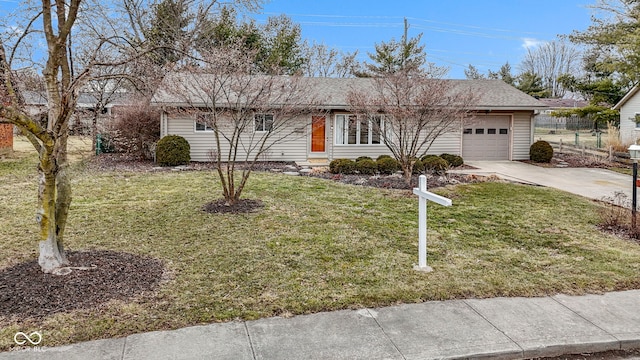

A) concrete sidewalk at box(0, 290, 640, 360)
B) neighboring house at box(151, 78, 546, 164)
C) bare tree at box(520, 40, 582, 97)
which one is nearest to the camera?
concrete sidewalk at box(0, 290, 640, 360)

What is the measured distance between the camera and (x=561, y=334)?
3539 mm

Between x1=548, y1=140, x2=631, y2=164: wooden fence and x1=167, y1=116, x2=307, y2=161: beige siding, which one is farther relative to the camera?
x1=548, y1=140, x2=631, y2=164: wooden fence

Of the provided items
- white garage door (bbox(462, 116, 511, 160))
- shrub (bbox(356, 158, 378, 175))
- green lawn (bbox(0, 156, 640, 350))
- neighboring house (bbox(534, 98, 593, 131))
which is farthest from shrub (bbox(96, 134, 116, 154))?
neighboring house (bbox(534, 98, 593, 131))

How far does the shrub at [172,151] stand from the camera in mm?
14484

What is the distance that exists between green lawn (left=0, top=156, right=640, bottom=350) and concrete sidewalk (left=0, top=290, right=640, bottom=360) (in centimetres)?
20

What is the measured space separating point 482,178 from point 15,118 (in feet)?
37.2

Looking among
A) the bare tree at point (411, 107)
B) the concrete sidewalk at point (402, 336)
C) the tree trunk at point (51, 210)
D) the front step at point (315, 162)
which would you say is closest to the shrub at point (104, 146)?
the front step at point (315, 162)

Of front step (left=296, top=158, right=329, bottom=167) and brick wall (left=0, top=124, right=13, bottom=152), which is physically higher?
brick wall (left=0, top=124, right=13, bottom=152)

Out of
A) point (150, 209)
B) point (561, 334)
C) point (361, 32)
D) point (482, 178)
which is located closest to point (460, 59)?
point (361, 32)

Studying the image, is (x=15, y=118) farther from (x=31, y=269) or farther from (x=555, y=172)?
(x=555, y=172)

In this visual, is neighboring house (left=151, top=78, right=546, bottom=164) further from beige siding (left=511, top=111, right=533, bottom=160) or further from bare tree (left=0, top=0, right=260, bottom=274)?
bare tree (left=0, top=0, right=260, bottom=274)

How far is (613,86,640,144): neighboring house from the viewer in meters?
20.3

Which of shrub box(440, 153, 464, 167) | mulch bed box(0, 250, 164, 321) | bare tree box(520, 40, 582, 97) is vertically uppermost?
bare tree box(520, 40, 582, 97)

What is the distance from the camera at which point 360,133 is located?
16906 millimetres
